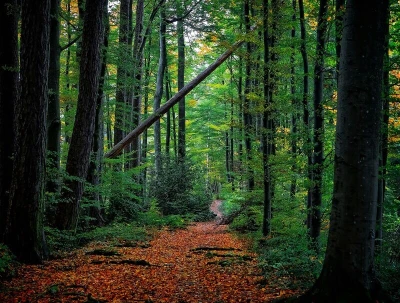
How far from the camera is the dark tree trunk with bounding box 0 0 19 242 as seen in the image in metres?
6.74

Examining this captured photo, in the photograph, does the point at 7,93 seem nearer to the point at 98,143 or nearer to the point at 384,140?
the point at 98,143

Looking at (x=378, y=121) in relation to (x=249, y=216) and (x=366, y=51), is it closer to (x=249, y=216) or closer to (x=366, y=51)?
(x=366, y=51)

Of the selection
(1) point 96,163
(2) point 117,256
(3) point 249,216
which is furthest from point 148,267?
(3) point 249,216

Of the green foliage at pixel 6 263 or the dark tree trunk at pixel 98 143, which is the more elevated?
the dark tree trunk at pixel 98 143

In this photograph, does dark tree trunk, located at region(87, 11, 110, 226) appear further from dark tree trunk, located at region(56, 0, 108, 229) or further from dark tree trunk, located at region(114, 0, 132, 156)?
dark tree trunk, located at region(56, 0, 108, 229)

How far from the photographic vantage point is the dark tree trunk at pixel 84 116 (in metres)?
8.48

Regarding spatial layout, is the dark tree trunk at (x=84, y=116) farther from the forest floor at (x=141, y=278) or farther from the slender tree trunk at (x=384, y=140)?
the slender tree trunk at (x=384, y=140)

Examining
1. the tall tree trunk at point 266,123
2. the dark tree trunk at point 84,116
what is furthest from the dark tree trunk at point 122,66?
the tall tree trunk at point 266,123

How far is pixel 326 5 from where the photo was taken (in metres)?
7.92

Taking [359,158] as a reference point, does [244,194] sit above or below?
below

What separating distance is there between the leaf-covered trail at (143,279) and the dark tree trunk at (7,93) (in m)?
2.07

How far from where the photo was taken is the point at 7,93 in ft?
22.4

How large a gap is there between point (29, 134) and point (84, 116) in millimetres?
2611

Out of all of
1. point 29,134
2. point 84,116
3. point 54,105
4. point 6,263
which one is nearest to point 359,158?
point 6,263
